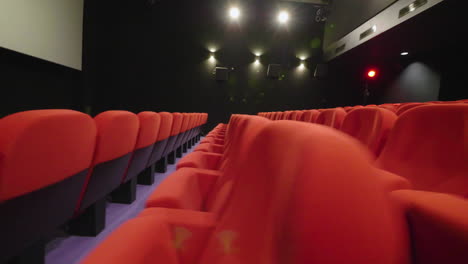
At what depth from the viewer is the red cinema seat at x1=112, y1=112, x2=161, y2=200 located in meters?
1.53

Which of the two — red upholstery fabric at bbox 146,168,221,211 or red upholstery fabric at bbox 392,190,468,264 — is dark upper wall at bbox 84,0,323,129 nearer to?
red upholstery fabric at bbox 146,168,221,211

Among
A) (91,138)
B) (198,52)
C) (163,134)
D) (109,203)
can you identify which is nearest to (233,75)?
(198,52)

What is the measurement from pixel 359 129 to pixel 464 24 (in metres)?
4.74

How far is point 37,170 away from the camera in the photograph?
0.66 metres

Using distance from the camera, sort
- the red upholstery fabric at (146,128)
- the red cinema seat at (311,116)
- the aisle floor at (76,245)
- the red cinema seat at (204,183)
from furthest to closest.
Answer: the red cinema seat at (311,116), the red upholstery fabric at (146,128), the aisle floor at (76,245), the red cinema seat at (204,183)

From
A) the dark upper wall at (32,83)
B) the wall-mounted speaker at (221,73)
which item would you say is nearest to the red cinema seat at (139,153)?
the dark upper wall at (32,83)

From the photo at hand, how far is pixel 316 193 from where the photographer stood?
20 centimetres

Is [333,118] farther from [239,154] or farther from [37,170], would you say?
[37,170]

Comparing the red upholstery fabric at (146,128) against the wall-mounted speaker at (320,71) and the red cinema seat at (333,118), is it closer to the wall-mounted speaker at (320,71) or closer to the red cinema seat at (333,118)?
the red cinema seat at (333,118)

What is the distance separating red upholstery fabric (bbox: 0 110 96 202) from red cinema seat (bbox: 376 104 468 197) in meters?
0.97

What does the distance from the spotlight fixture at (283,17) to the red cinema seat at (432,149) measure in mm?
7460

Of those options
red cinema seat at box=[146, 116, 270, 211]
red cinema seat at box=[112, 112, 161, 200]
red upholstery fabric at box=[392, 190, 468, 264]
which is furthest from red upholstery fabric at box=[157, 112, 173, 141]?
red upholstery fabric at box=[392, 190, 468, 264]

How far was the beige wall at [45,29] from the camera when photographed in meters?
3.66

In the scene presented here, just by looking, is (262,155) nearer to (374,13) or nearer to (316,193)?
(316,193)
